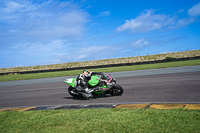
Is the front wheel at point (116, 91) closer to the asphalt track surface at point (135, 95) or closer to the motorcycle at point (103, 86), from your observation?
the motorcycle at point (103, 86)

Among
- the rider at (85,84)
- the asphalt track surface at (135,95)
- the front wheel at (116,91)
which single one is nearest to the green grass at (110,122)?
the asphalt track surface at (135,95)

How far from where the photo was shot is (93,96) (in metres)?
8.70

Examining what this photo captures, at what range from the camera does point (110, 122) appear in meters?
4.34

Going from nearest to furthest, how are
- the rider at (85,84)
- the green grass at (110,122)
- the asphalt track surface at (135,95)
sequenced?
the green grass at (110,122) < the asphalt track surface at (135,95) < the rider at (85,84)

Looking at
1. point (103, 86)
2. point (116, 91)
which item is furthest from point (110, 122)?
point (116, 91)

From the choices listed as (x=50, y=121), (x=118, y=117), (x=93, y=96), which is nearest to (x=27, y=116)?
(x=50, y=121)

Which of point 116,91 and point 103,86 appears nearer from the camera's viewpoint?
point 103,86

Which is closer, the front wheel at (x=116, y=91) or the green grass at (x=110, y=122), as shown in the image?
the green grass at (x=110, y=122)

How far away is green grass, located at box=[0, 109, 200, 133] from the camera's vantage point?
3.78m

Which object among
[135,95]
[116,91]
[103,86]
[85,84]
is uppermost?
[85,84]

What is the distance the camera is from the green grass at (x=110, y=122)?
378 cm

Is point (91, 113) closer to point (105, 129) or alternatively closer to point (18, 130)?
point (105, 129)

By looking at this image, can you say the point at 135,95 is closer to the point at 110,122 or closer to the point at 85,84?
the point at 85,84

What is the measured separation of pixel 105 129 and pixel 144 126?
854 millimetres
